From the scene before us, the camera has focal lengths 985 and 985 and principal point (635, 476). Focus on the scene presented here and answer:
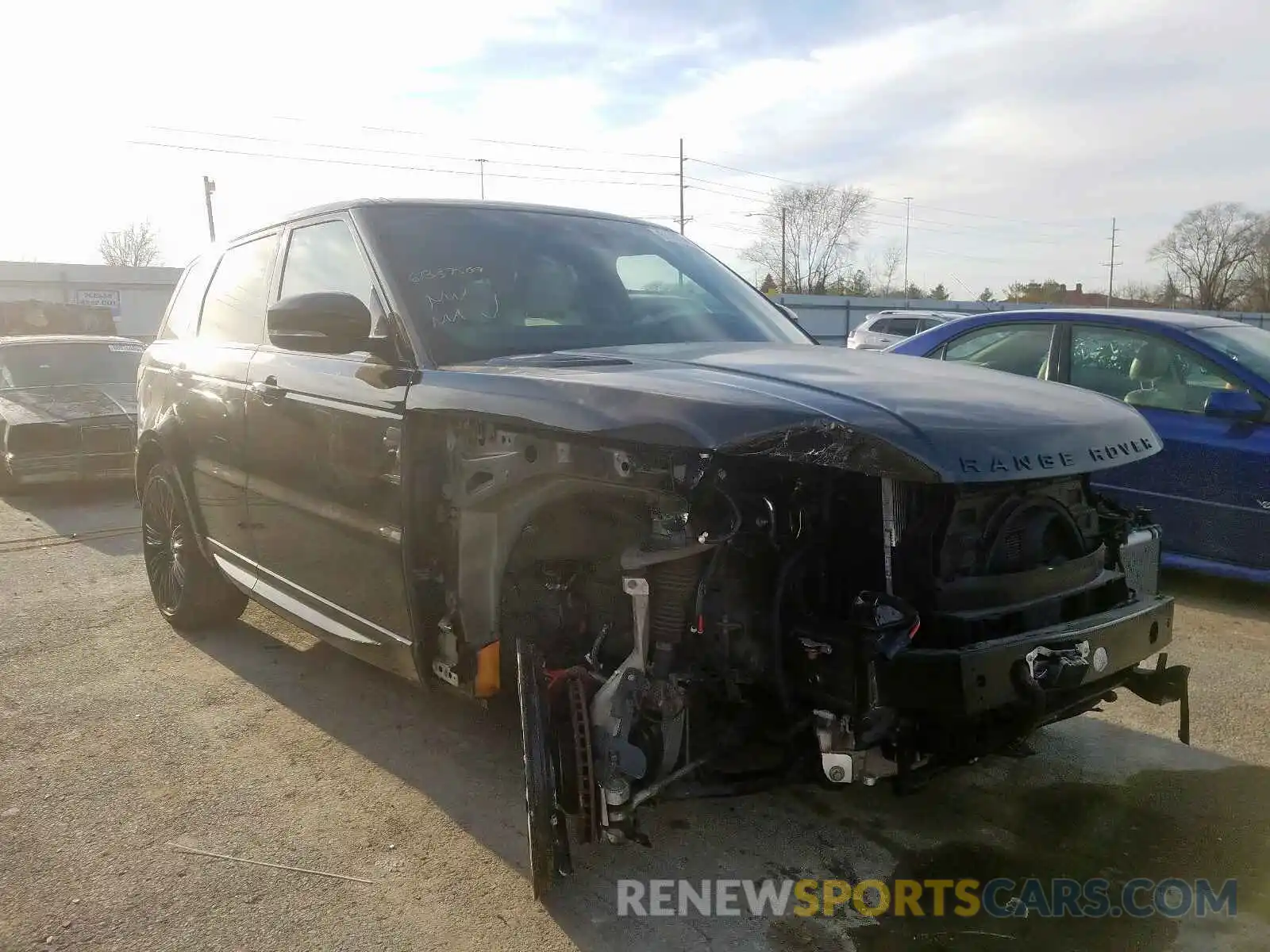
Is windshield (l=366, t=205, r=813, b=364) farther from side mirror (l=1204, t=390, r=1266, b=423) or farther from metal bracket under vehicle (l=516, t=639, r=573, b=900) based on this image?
side mirror (l=1204, t=390, r=1266, b=423)

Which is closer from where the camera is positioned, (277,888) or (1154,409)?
(277,888)

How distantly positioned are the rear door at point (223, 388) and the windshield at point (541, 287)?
1.09 m

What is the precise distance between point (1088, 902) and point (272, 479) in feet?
10.2

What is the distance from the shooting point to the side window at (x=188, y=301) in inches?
194

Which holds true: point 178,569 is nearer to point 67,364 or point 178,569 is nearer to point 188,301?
point 188,301

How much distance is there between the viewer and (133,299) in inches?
1357

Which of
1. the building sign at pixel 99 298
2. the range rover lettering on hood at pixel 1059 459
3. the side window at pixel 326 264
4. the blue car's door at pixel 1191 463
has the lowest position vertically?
the blue car's door at pixel 1191 463

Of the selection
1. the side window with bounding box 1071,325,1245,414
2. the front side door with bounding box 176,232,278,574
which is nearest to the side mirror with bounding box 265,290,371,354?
the front side door with bounding box 176,232,278,574

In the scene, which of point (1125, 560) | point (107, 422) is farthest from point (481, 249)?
point (107, 422)

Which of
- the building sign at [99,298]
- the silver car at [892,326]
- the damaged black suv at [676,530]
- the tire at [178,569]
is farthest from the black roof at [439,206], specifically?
the building sign at [99,298]

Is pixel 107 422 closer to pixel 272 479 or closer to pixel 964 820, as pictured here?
pixel 272 479

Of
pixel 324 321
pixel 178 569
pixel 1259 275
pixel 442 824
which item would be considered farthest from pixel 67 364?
pixel 1259 275

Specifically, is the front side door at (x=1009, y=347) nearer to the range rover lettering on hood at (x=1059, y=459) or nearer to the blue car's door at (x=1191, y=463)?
the blue car's door at (x=1191, y=463)

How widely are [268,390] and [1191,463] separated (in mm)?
4578
